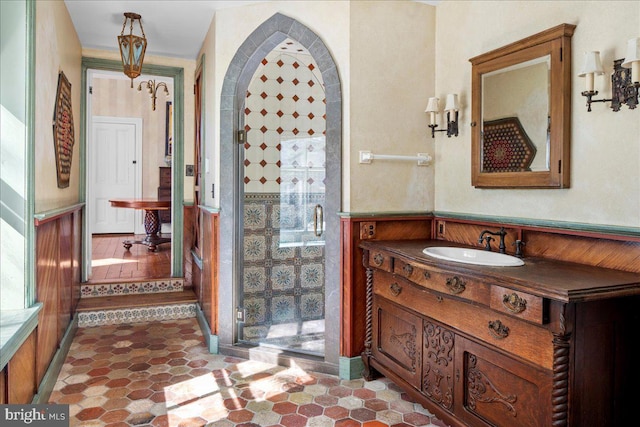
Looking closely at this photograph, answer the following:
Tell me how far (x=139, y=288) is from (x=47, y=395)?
6.70 feet

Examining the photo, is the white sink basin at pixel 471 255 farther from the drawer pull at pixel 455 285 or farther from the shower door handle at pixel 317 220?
the shower door handle at pixel 317 220

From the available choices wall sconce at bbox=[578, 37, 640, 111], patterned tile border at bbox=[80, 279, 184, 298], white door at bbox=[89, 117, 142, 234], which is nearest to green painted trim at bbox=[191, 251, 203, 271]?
patterned tile border at bbox=[80, 279, 184, 298]

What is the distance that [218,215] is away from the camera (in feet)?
11.2

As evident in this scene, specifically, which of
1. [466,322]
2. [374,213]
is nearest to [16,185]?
[374,213]

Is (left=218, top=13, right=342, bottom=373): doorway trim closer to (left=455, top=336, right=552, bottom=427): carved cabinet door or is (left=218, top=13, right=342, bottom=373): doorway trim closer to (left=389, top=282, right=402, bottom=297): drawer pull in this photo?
(left=389, top=282, right=402, bottom=297): drawer pull

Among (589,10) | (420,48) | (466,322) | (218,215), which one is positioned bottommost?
(466,322)

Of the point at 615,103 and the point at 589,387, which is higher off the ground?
the point at 615,103

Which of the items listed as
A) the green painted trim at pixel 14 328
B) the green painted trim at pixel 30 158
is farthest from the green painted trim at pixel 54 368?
the green painted trim at pixel 30 158

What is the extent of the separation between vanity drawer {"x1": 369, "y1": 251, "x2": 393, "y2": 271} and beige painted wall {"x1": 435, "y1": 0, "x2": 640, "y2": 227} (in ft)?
2.24

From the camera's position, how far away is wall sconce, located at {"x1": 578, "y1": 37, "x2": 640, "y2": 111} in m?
1.82

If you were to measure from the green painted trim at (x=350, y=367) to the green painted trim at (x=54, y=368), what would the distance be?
175cm

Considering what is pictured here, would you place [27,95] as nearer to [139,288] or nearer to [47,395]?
[47,395]

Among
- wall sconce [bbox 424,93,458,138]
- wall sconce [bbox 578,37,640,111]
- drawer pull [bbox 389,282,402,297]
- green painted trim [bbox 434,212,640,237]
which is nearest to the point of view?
wall sconce [bbox 578,37,640,111]

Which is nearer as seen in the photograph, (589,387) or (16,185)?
(589,387)
